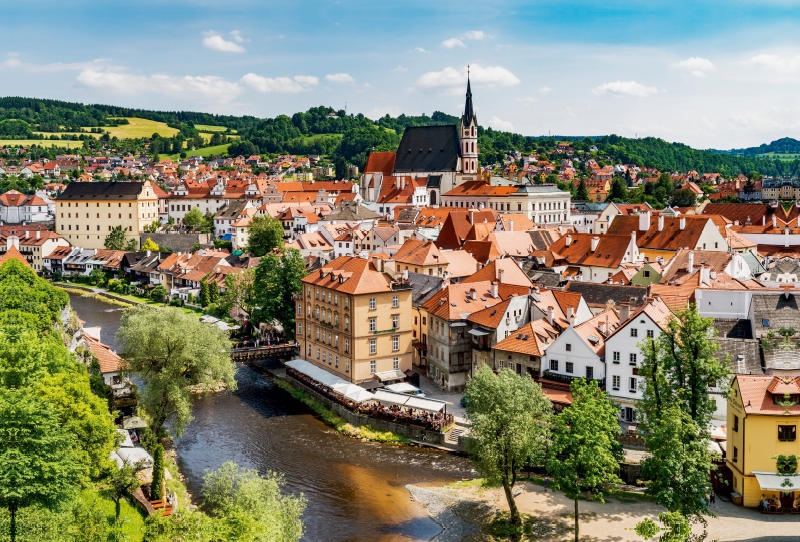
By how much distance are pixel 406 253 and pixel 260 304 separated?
1286cm

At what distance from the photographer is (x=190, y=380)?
34.2m

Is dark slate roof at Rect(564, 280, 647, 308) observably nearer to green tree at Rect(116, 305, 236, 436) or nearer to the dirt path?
the dirt path

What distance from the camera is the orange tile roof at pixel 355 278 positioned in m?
42.6

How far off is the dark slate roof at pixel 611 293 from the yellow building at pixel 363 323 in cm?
1010

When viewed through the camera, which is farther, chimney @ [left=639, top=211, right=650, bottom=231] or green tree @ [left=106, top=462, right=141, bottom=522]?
chimney @ [left=639, top=211, right=650, bottom=231]

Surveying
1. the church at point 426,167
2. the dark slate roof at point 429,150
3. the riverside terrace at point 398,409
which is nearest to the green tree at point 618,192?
the church at point 426,167

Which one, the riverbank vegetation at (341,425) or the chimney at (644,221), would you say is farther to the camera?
the chimney at (644,221)

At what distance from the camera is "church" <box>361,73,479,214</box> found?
388 ft

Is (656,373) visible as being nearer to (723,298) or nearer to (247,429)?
(723,298)

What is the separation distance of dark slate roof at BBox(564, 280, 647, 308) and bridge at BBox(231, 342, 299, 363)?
691 inches

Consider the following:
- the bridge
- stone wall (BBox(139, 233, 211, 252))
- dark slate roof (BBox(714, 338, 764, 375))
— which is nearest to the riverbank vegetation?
the bridge

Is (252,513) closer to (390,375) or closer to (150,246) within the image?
(390,375)

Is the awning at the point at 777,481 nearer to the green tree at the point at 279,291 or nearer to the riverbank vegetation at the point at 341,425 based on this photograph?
the riverbank vegetation at the point at 341,425

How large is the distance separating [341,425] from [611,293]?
1688 centimetres
